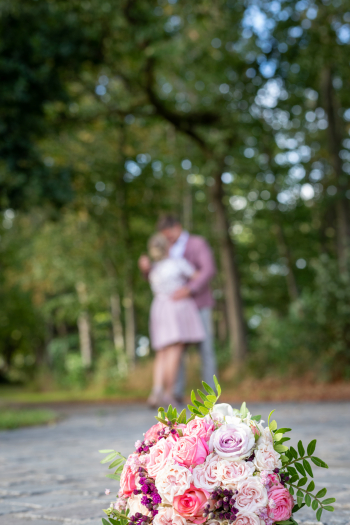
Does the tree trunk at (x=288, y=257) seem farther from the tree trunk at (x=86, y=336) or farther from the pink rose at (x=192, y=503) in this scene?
the pink rose at (x=192, y=503)

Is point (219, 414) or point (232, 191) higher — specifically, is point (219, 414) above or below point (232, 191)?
below

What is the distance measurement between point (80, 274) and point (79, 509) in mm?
16792

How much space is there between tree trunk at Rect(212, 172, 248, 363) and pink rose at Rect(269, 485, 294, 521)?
1336cm

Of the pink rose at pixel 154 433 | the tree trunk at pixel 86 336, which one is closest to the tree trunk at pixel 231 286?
the tree trunk at pixel 86 336

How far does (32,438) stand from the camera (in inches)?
235

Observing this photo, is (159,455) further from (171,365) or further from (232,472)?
(171,365)

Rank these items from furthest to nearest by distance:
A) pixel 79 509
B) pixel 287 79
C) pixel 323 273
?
1. pixel 287 79
2. pixel 323 273
3. pixel 79 509

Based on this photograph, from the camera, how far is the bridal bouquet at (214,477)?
1687 mm

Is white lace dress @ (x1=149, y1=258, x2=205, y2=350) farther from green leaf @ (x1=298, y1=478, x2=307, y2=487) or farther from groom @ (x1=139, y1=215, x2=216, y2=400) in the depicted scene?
green leaf @ (x1=298, y1=478, x2=307, y2=487)

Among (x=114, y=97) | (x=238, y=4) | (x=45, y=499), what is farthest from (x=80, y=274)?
(x=45, y=499)

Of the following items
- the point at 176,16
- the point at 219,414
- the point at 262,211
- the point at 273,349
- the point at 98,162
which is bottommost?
the point at 273,349

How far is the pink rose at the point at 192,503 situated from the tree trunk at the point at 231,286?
13.4 meters

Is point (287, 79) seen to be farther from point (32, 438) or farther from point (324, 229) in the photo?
point (324, 229)

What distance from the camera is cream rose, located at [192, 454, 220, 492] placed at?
1.69m
